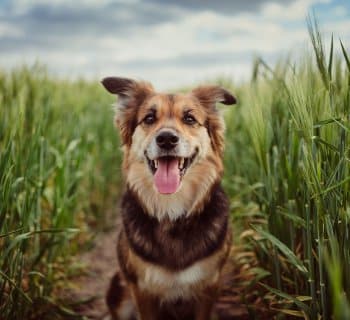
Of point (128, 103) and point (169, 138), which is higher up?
point (128, 103)

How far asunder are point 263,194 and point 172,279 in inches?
36.5

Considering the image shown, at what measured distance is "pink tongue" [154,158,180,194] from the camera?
2539 mm

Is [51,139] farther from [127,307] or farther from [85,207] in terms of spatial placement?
[127,307]

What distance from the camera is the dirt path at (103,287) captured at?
3.07 metres

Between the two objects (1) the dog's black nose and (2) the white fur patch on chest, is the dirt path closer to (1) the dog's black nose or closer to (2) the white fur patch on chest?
(2) the white fur patch on chest

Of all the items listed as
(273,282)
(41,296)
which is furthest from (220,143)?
(41,296)

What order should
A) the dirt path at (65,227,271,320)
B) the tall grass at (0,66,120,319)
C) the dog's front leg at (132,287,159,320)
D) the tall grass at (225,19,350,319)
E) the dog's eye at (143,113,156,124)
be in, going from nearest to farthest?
the tall grass at (225,19,350,319) < the tall grass at (0,66,120,319) < the dog's front leg at (132,287,159,320) < the dog's eye at (143,113,156,124) < the dirt path at (65,227,271,320)

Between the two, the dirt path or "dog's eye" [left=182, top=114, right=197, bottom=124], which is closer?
"dog's eye" [left=182, top=114, right=197, bottom=124]

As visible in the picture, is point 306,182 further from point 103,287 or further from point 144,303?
point 103,287

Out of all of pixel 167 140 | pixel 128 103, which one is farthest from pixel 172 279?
pixel 128 103

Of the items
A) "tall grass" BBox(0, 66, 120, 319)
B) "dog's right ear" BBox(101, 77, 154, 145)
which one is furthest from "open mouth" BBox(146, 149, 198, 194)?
"tall grass" BBox(0, 66, 120, 319)

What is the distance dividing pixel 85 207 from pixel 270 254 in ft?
8.72

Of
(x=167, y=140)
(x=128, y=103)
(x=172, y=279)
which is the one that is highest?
(x=128, y=103)

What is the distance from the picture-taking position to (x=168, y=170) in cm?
261
